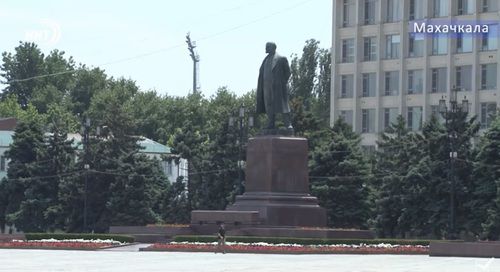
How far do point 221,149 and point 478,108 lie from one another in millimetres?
21468

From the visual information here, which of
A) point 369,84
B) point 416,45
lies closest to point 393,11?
point 416,45

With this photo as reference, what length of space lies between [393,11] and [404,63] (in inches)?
133

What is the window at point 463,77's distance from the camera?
8350cm

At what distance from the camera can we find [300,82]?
108500mm

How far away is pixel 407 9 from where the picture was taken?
86.5 metres

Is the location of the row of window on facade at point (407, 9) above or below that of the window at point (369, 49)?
above

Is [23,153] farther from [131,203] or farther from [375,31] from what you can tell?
[375,31]

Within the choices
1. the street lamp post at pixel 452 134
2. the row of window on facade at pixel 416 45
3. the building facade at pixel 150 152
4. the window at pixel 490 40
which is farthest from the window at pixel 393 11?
the street lamp post at pixel 452 134

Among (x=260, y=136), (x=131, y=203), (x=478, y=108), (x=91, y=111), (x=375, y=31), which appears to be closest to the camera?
(x=260, y=136)

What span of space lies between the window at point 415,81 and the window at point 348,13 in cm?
578

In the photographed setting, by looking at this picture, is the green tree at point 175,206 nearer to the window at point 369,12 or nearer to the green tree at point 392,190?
the green tree at point 392,190

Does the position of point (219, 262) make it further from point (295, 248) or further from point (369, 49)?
point (369, 49)

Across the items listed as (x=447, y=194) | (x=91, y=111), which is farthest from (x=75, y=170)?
(x=91, y=111)

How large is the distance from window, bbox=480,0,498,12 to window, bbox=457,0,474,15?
78 cm
